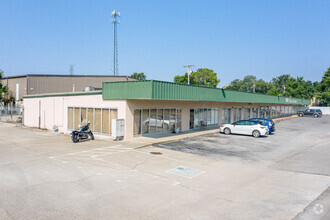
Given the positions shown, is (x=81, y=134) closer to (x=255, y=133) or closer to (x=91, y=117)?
(x=91, y=117)

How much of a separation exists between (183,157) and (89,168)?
4.85m

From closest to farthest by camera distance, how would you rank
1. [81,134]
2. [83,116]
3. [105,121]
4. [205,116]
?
[81,134] → [105,121] → [83,116] → [205,116]

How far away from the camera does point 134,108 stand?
17531 mm

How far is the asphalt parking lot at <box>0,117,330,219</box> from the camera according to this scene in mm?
6227

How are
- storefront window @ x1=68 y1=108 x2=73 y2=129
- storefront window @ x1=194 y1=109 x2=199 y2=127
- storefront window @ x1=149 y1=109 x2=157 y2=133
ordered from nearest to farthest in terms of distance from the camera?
storefront window @ x1=149 y1=109 x2=157 y2=133 → storefront window @ x1=68 y1=108 x2=73 y2=129 → storefront window @ x1=194 y1=109 x2=199 y2=127

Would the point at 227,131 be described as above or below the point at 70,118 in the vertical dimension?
below

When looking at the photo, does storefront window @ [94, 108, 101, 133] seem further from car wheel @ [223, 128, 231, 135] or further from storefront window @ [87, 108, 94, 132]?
car wheel @ [223, 128, 231, 135]

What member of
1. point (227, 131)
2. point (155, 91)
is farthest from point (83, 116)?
point (227, 131)

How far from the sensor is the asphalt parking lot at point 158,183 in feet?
20.4

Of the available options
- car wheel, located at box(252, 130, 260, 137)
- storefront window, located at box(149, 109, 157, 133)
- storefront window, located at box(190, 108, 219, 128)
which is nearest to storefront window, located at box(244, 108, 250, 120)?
storefront window, located at box(190, 108, 219, 128)

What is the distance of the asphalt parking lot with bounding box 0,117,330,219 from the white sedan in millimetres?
6108

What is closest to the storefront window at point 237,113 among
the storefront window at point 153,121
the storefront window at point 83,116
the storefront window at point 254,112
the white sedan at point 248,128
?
the storefront window at point 254,112

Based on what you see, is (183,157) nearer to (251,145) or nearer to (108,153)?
(108,153)

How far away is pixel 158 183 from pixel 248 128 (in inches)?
582
